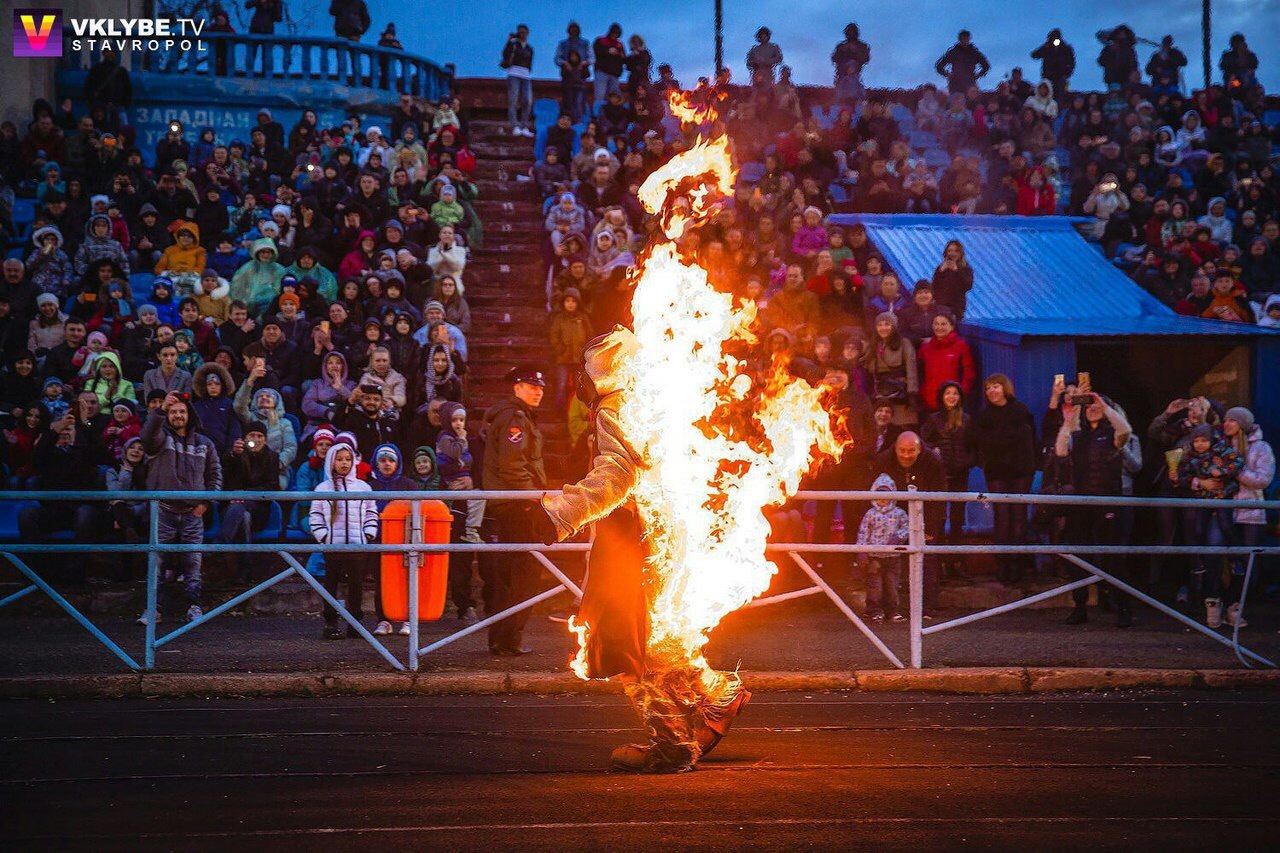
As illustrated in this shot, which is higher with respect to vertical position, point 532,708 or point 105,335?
point 105,335

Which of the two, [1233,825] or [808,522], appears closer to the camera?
[1233,825]

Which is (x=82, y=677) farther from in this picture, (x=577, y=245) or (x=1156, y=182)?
(x=1156, y=182)

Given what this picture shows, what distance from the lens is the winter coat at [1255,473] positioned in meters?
12.7

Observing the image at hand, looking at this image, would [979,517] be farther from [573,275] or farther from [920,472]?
[573,275]

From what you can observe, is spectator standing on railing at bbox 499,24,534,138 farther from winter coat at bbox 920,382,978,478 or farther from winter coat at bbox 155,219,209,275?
winter coat at bbox 920,382,978,478

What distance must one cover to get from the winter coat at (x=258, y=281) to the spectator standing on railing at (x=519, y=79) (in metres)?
6.83

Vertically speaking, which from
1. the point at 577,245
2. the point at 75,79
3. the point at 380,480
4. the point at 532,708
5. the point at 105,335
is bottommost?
the point at 532,708

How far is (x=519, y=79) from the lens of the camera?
22.5 metres

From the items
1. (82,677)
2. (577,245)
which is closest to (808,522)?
(577,245)

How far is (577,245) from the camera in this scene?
1667cm

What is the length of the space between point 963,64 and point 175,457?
1550 centimetres

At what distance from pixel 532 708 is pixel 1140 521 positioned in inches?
316

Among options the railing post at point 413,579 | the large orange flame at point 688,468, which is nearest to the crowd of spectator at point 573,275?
the railing post at point 413,579

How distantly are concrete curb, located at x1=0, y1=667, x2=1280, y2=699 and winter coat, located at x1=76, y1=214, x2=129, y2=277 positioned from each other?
8.11 meters
